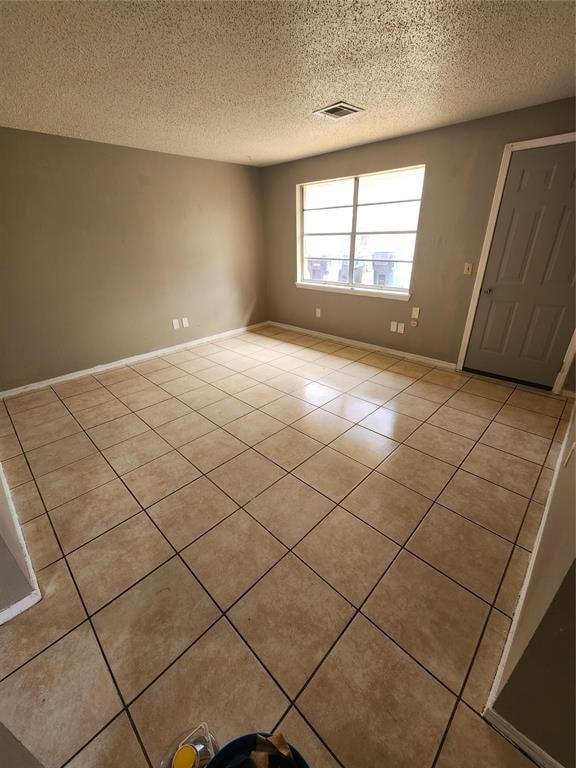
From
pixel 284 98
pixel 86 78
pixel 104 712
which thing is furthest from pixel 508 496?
pixel 86 78

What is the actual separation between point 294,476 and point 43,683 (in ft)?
4.83

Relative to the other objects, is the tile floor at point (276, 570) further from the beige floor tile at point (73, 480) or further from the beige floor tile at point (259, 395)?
the beige floor tile at point (259, 395)

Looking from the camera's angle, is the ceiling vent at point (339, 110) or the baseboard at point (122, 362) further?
the baseboard at point (122, 362)

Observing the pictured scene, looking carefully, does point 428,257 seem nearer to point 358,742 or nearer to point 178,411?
point 178,411

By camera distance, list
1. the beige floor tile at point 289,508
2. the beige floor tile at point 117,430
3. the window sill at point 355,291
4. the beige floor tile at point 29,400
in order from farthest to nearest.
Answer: the window sill at point 355,291
the beige floor tile at point 29,400
the beige floor tile at point 117,430
the beige floor tile at point 289,508

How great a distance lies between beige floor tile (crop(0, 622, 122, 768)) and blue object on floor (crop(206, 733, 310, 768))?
1.73ft

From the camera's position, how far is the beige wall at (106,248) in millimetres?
3123

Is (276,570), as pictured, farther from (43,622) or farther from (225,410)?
(225,410)

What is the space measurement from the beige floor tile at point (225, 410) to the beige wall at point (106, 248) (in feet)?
6.11

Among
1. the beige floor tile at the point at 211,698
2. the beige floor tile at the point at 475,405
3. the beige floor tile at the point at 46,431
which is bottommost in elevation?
the beige floor tile at the point at 211,698

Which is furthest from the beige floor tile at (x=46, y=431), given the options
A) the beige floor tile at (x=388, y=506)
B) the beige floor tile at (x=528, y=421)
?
the beige floor tile at (x=528, y=421)

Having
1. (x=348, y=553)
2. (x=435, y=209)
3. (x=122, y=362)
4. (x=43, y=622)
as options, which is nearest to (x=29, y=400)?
(x=122, y=362)

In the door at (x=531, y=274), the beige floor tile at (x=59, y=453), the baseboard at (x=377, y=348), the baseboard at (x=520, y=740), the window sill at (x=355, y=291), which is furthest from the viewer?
the window sill at (x=355, y=291)

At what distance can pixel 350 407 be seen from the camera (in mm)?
3027
